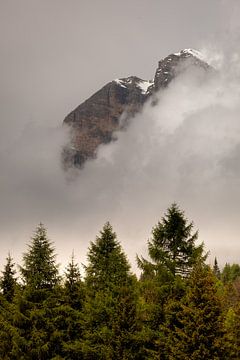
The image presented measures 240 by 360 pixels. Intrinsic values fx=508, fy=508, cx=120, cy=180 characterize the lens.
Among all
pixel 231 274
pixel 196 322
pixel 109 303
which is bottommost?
pixel 196 322

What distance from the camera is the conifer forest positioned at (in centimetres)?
3516

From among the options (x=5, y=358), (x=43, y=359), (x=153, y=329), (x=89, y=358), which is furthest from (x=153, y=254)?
(x=5, y=358)

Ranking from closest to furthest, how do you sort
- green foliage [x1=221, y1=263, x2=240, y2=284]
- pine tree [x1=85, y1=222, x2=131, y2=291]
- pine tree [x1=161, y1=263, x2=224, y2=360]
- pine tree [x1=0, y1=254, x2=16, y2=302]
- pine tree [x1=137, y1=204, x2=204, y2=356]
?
pine tree [x1=161, y1=263, x2=224, y2=360]
pine tree [x1=137, y1=204, x2=204, y2=356]
pine tree [x1=85, y1=222, x2=131, y2=291]
pine tree [x1=0, y1=254, x2=16, y2=302]
green foliage [x1=221, y1=263, x2=240, y2=284]

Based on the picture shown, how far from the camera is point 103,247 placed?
43.6 metres

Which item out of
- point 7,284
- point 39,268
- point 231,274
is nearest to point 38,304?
point 39,268

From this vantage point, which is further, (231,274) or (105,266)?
(231,274)

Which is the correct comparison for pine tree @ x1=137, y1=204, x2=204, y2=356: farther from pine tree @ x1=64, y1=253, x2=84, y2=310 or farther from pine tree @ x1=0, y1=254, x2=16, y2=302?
pine tree @ x1=0, y1=254, x2=16, y2=302

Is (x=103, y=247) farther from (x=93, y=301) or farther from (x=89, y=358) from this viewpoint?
(x=89, y=358)

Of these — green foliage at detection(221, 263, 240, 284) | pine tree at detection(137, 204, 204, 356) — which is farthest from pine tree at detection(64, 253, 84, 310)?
green foliage at detection(221, 263, 240, 284)

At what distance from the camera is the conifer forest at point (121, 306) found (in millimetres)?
35156

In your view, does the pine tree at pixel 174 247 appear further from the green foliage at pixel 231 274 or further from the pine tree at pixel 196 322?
the green foliage at pixel 231 274

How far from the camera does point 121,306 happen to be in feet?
128

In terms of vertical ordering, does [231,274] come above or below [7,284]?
above

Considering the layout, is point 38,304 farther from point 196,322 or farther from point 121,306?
point 196,322
